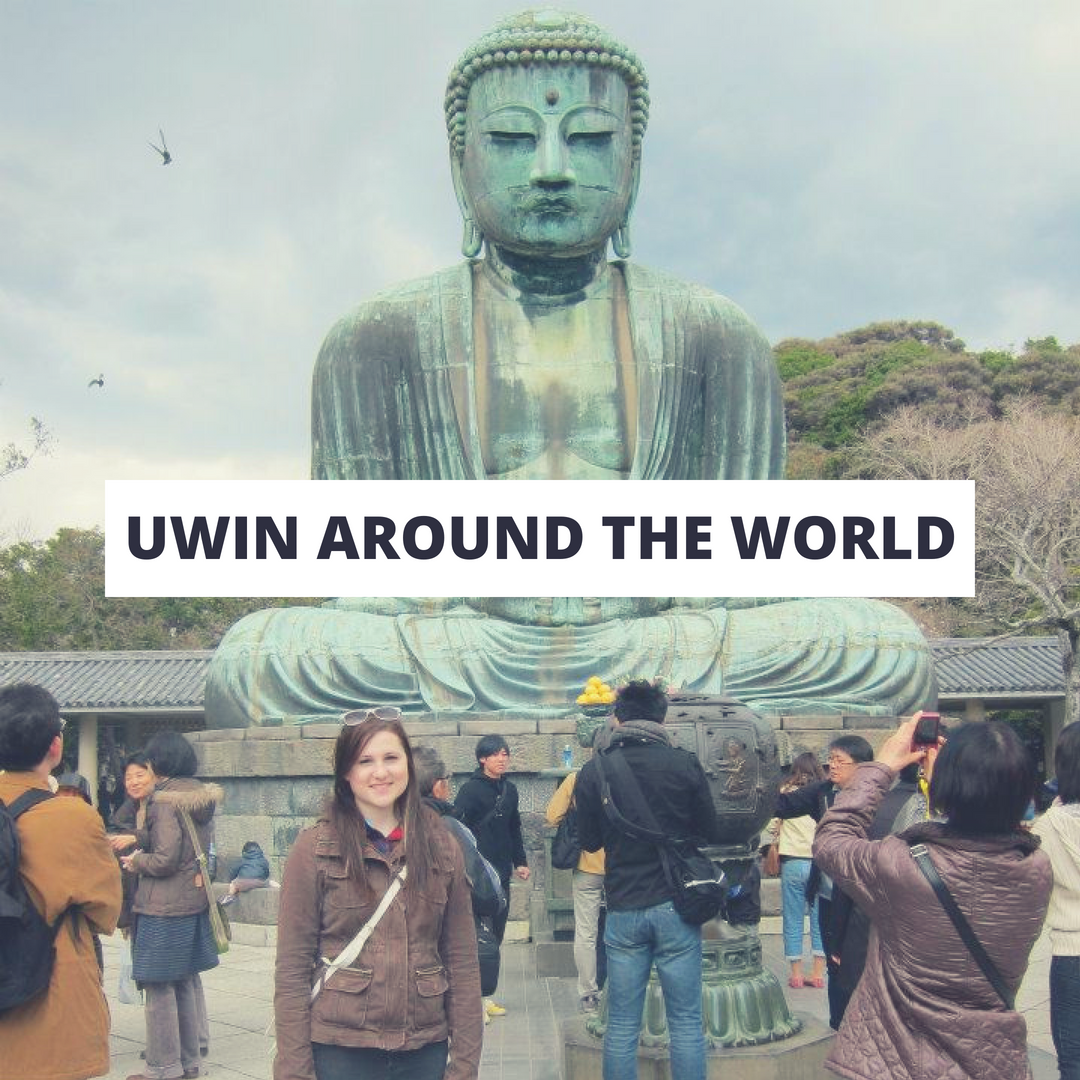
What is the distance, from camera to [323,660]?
930 cm

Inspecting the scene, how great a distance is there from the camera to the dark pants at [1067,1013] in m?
3.62

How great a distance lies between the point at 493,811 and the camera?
5.94 m

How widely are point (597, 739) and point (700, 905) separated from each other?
888mm

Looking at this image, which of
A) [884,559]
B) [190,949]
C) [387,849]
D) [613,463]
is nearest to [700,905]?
[387,849]

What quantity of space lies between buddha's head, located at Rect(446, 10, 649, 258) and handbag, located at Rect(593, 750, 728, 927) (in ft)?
22.7

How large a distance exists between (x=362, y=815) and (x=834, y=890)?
1085 millimetres

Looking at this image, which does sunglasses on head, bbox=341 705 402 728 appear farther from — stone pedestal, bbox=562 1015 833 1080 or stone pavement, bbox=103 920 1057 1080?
stone pavement, bbox=103 920 1057 1080

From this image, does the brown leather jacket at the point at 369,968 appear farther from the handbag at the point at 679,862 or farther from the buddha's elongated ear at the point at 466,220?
the buddha's elongated ear at the point at 466,220

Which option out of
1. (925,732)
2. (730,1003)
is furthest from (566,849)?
(925,732)

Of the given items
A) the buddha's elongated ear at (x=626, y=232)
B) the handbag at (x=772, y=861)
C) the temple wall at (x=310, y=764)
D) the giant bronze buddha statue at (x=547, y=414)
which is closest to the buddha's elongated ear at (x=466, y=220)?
the giant bronze buddha statue at (x=547, y=414)

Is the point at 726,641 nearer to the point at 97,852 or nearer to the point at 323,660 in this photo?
the point at 323,660

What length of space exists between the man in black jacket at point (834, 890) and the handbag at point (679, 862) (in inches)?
12.0

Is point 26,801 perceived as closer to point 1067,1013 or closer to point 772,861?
point 1067,1013

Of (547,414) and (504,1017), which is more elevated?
(547,414)
